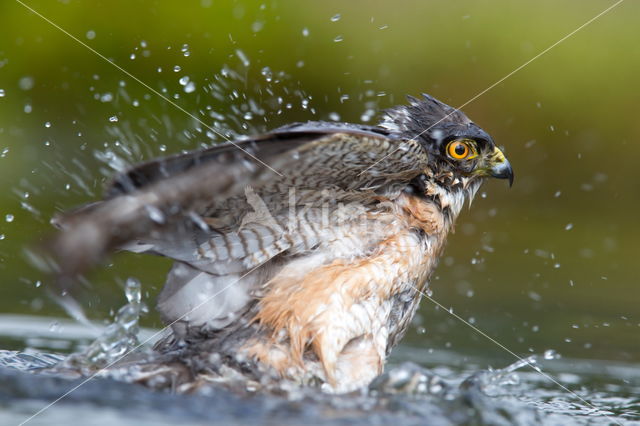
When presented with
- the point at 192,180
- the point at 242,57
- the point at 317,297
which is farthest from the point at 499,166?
the point at 242,57

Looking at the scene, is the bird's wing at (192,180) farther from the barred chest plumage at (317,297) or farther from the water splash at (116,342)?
the water splash at (116,342)

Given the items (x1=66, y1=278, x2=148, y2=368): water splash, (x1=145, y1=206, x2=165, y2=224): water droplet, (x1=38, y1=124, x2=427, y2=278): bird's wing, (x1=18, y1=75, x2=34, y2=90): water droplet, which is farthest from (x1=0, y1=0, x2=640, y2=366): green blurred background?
(x1=145, y1=206, x2=165, y2=224): water droplet

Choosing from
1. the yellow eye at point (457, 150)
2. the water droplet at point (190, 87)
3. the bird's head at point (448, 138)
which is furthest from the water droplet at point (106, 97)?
the yellow eye at point (457, 150)

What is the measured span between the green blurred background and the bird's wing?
18.0ft

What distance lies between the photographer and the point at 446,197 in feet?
18.2

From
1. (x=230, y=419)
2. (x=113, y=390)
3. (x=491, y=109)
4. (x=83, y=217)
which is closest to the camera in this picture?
(x=83, y=217)

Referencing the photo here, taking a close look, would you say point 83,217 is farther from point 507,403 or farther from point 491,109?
point 491,109

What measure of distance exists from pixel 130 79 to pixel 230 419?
8.87 meters

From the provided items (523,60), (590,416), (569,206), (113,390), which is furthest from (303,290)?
(569,206)

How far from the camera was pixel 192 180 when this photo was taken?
4066 mm

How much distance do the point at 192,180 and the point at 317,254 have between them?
4.16 feet

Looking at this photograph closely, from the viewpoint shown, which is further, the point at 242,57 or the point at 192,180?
the point at 242,57

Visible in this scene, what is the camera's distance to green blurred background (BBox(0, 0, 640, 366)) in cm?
1122

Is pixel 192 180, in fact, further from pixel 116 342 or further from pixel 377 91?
pixel 377 91
